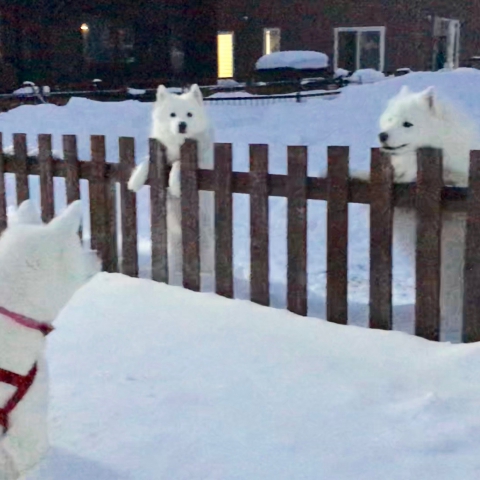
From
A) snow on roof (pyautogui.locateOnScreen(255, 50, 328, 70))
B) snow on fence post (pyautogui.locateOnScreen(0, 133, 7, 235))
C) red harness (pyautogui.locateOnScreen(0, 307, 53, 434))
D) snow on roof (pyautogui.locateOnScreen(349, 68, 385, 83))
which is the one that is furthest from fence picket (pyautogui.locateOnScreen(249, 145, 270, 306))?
snow on roof (pyautogui.locateOnScreen(255, 50, 328, 70))

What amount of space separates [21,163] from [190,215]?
166 centimetres

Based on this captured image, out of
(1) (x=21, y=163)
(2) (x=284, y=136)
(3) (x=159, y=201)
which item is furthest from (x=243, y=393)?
(2) (x=284, y=136)

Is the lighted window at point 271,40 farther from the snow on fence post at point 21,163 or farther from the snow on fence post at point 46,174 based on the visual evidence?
the snow on fence post at point 46,174

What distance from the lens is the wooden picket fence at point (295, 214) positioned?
410cm

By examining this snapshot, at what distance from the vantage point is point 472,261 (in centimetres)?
404

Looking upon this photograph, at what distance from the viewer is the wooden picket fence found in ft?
13.4

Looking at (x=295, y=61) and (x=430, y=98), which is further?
(x=295, y=61)

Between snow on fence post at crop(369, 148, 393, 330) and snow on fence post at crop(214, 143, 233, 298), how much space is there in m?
0.94

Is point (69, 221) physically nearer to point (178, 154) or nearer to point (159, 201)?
point (159, 201)

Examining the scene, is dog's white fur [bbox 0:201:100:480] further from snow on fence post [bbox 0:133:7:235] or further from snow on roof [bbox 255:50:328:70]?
snow on roof [bbox 255:50:328:70]

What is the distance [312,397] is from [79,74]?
2157 cm

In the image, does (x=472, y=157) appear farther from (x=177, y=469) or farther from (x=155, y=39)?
(x=155, y=39)

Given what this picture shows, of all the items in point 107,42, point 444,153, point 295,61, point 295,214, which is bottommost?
point 295,214

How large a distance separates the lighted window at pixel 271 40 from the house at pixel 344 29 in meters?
0.04
